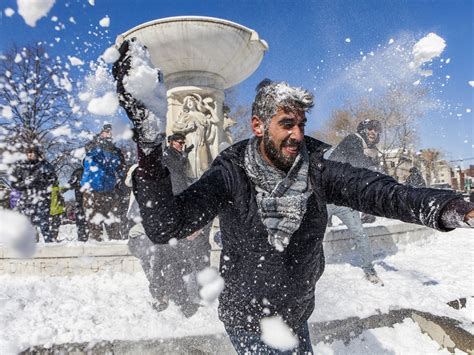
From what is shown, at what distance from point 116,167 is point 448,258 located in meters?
5.32

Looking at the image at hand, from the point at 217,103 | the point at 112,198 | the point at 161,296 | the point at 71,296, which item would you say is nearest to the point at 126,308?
the point at 161,296

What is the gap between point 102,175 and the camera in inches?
205

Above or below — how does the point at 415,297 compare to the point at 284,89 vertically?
below

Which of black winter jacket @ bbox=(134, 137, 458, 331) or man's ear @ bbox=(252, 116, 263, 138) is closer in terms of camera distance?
black winter jacket @ bbox=(134, 137, 458, 331)

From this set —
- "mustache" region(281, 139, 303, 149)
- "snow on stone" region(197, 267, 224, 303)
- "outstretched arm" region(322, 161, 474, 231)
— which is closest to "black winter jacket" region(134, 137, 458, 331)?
"outstretched arm" region(322, 161, 474, 231)

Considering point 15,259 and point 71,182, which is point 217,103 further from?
point 15,259

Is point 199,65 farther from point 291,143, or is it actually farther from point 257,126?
point 291,143

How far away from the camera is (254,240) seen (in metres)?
1.86

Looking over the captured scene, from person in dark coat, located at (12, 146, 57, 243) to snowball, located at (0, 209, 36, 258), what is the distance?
3.31 metres

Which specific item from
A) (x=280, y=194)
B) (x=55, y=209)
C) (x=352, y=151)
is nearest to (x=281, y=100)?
(x=280, y=194)

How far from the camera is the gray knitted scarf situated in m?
1.81

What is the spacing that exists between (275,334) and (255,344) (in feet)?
0.35

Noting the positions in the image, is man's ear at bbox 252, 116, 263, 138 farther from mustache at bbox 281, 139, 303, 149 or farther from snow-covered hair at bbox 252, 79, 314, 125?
mustache at bbox 281, 139, 303, 149

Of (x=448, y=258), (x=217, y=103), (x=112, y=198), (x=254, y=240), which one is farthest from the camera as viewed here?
(x=217, y=103)
